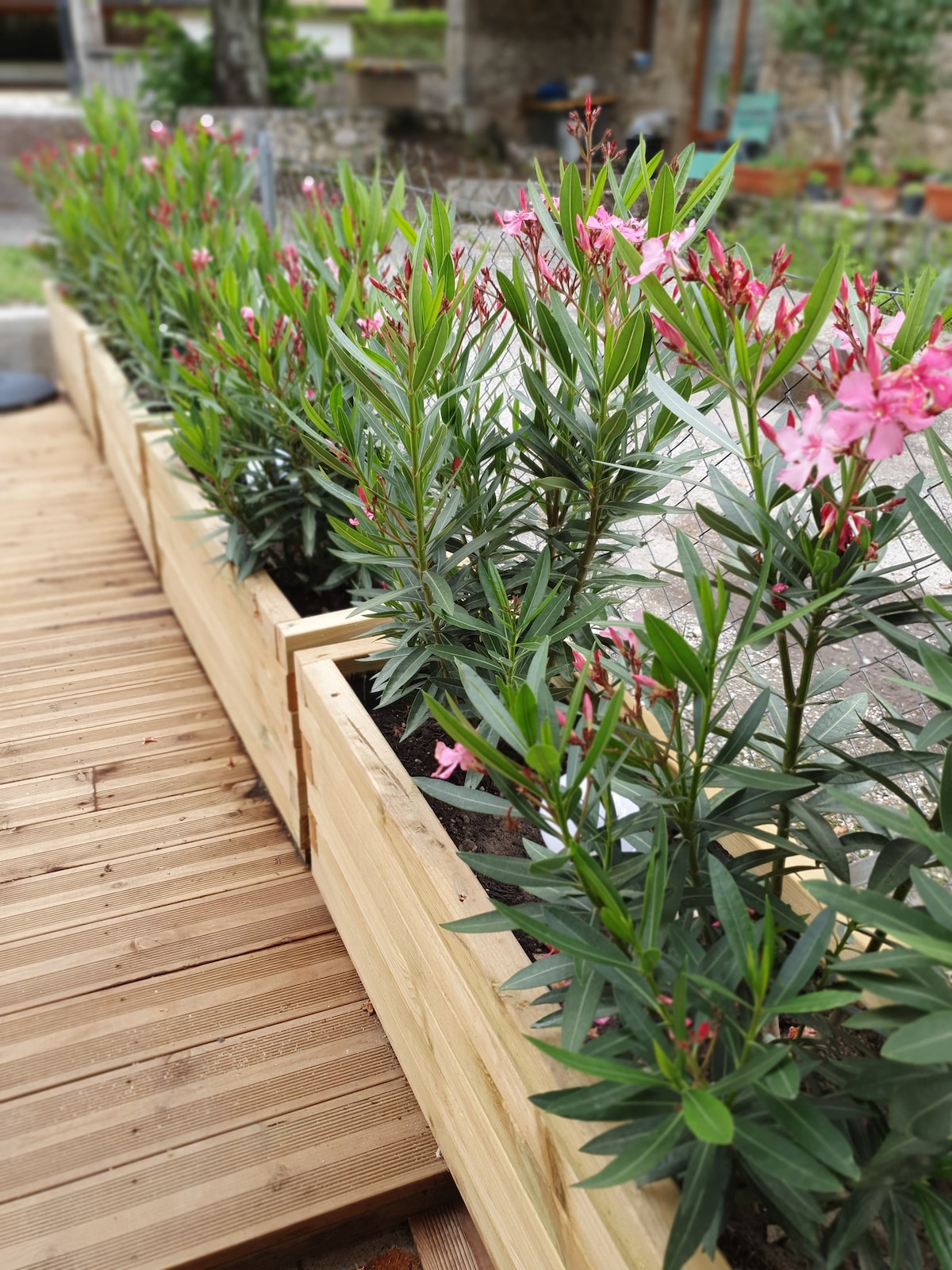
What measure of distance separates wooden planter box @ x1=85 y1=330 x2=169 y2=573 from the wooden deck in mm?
658

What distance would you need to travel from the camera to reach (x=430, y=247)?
1.42m

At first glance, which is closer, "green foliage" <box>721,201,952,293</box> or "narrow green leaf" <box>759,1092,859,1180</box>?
"narrow green leaf" <box>759,1092,859,1180</box>

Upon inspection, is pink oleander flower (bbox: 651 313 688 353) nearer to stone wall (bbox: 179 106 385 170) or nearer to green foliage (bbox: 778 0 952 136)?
stone wall (bbox: 179 106 385 170)

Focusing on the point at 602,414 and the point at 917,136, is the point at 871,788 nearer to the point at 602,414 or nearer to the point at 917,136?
the point at 602,414

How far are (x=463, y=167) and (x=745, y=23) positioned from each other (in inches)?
149

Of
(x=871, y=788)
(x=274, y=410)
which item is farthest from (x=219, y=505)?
(x=871, y=788)

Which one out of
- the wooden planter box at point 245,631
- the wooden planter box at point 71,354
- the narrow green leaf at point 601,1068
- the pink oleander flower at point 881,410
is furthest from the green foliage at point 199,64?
the narrow green leaf at point 601,1068

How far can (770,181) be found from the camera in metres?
9.37

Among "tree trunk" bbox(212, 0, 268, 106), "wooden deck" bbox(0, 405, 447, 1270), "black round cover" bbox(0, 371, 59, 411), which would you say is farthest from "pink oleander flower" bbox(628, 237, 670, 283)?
"tree trunk" bbox(212, 0, 268, 106)

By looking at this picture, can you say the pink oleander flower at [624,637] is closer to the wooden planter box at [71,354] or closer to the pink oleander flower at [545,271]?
the pink oleander flower at [545,271]

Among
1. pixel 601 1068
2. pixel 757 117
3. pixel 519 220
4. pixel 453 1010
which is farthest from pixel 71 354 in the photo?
pixel 757 117

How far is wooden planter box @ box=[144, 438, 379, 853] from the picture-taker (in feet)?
5.74

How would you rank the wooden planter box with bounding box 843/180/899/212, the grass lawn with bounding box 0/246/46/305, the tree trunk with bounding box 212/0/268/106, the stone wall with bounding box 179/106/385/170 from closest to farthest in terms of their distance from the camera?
the grass lawn with bounding box 0/246/46/305 < the stone wall with bounding box 179/106/385/170 < the tree trunk with bounding box 212/0/268/106 < the wooden planter box with bounding box 843/180/899/212

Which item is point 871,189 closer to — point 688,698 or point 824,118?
point 824,118
